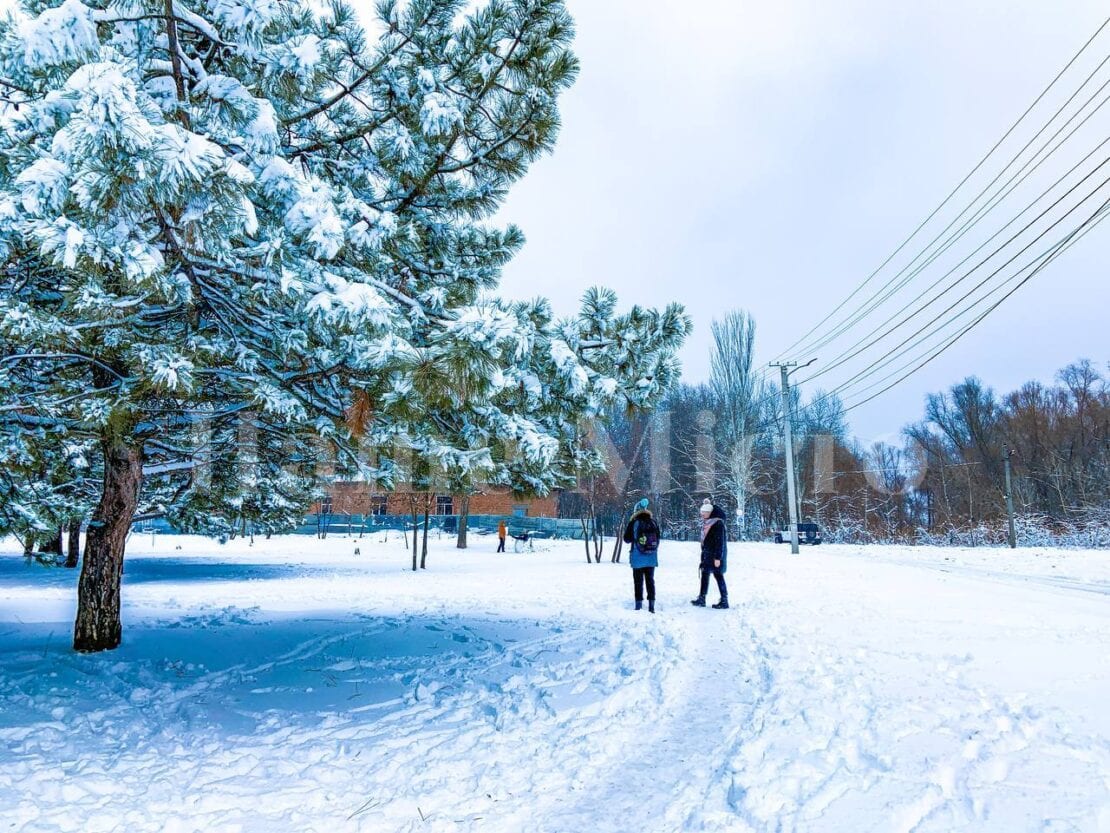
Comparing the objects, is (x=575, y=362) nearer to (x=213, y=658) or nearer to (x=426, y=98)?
(x=426, y=98)

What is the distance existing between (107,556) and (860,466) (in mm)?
39557

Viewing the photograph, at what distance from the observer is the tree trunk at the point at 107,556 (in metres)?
5.65

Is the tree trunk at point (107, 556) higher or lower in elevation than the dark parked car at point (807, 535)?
higher

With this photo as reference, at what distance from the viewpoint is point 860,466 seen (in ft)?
123

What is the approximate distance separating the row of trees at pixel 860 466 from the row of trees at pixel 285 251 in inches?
759

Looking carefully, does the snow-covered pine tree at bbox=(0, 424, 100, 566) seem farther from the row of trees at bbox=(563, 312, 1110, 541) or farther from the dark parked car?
the dark parked car

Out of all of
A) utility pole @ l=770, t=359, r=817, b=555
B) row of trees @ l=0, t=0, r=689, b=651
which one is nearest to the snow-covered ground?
row of trees @ l=0, t=0, r=689, b=651

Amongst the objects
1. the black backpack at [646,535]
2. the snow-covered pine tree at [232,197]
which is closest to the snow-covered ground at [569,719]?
the black backpack at [646,535]

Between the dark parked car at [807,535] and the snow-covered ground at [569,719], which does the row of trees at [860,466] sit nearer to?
the dark parked car at [807,535]

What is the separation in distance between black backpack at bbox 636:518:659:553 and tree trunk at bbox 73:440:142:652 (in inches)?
221

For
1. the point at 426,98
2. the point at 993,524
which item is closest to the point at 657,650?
the point at 426,98

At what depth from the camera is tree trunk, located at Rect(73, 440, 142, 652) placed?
5.65 meters

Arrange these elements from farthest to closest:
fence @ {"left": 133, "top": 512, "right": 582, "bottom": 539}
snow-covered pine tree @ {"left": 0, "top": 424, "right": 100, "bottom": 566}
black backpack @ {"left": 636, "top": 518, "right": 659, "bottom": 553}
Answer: fence @ {"left": 133, "top": 512, "right": 582, "bottom": 539} < black backpack @ {"left": 636, "top": 518, "right": 659, "bottom": 553} < snow-covered pine tree @ {"left": 0, "top": 424, "right": 100, "bottom": 566}

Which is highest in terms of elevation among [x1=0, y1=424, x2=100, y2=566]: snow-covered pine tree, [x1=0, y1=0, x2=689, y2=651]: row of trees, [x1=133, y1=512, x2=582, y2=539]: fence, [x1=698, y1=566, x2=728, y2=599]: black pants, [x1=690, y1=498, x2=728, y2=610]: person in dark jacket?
[x1=0, y1=0, x2=689, y2=651]: row of trees
